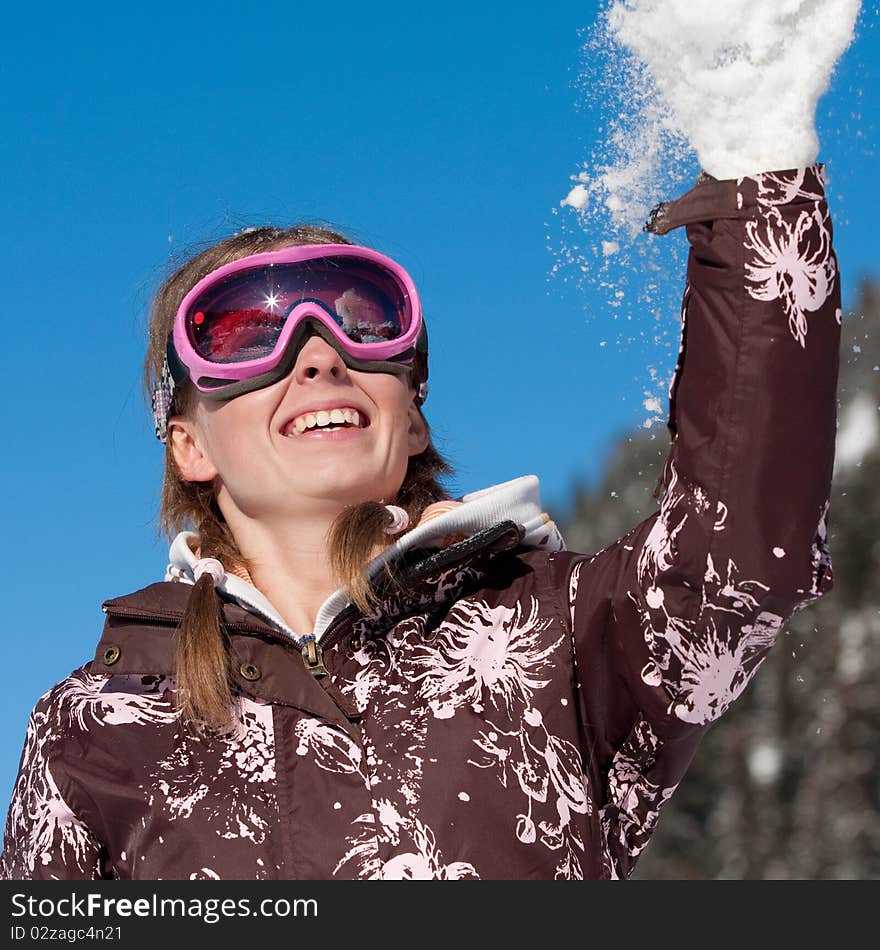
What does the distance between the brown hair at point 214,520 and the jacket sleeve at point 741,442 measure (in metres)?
0.63

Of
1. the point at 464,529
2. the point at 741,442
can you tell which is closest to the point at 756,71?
the point at 741,442

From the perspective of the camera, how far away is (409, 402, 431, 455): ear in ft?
11.1

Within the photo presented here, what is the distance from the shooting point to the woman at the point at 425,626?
2.17 meters

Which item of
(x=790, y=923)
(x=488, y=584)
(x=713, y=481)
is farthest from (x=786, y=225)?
(x=790, y=923)

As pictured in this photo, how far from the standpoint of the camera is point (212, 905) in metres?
2.40

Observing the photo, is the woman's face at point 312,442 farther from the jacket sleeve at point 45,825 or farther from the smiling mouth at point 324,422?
the jacket sleeve at point 45,825

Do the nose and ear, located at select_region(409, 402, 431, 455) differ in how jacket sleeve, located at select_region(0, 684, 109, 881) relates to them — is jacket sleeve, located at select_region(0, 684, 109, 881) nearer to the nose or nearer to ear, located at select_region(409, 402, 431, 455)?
the nose

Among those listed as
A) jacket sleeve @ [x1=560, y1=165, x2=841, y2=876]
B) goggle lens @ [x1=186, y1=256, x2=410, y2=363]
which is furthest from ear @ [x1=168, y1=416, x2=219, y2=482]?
jacket sleeve @ [x1=560, y1=165, x2=841, y2=876]

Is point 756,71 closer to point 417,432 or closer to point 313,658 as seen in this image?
point 313,658

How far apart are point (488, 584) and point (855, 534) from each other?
890 centimetres

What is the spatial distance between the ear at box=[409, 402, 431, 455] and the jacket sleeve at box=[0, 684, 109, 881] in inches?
41.0

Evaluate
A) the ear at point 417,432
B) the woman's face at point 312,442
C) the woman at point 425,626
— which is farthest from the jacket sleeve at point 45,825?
the ear at point 417,432

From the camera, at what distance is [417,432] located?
11.2ft

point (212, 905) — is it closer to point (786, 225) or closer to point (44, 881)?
point (44, 881)
